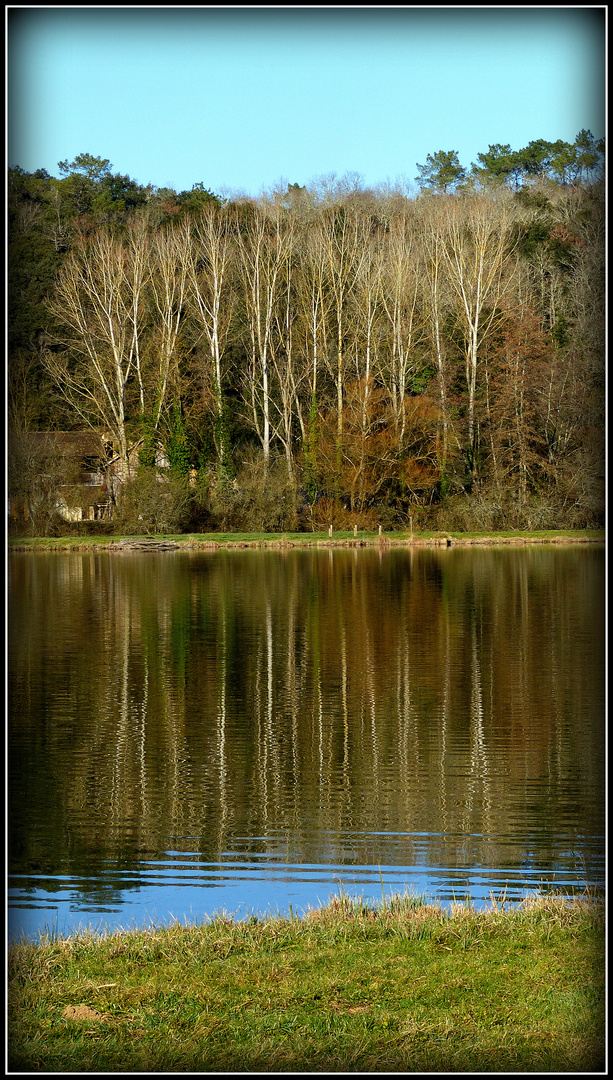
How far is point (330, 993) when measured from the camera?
16.6 ft

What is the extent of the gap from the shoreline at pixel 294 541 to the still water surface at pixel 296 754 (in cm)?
2087

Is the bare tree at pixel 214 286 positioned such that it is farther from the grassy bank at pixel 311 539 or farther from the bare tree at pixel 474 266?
the bare tree at pixel 474 266

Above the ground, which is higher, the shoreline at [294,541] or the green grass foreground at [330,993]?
the shoreline at [294,541]

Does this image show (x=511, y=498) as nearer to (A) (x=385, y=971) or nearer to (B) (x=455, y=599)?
(B) (x=455, y=599)

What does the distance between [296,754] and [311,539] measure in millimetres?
37645

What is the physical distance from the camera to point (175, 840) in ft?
30.8

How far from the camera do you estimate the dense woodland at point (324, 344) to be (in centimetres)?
5134

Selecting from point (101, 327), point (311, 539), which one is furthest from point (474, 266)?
point (101, 327)

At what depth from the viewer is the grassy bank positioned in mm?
48719

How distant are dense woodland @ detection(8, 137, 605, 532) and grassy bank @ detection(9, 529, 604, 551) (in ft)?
3.30

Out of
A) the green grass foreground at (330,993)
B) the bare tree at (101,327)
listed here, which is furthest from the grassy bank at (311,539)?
the green grass foreground at (330,993)

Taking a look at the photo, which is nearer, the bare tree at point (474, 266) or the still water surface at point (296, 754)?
the still water surface at point (296, 754)

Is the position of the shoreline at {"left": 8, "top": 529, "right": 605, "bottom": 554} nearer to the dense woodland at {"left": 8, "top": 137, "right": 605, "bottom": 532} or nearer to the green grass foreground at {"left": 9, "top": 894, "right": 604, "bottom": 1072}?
the dense woodland at {"left": 8, "top": 137, "right": 605, "bottom": 532}

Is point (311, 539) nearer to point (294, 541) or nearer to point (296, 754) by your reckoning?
point (294, 541)
